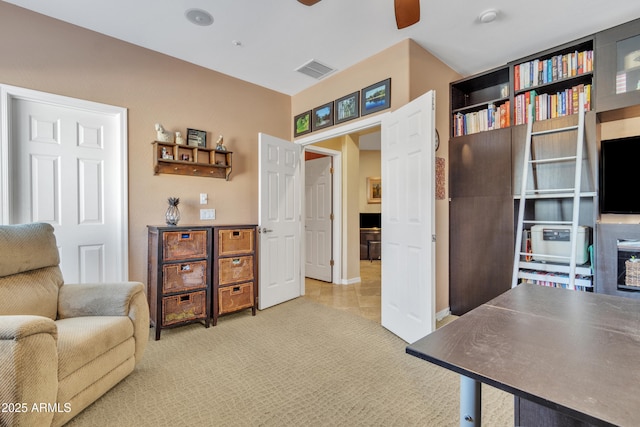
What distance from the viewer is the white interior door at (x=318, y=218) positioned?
4.64 meters

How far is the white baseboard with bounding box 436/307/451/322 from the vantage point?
2.96 meters

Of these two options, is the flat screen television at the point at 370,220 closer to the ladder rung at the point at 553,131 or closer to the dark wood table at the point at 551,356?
the ladder rung at the point at 553,131

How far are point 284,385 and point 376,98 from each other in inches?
103

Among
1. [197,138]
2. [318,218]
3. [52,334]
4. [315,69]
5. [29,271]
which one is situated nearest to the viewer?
[52,334]

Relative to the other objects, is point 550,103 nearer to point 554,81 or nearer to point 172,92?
point 554,81

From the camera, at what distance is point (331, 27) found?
97.6 inches

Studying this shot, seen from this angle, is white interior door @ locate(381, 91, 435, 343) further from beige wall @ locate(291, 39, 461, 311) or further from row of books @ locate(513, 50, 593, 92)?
row of books @ locate(513, 50, 593, 92)

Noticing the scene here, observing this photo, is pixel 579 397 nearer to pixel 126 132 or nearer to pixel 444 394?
pixel 444 394

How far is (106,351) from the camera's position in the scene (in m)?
1.69

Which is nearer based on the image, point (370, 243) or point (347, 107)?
point (347, 107)

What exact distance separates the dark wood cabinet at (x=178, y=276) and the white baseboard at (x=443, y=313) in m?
2.30

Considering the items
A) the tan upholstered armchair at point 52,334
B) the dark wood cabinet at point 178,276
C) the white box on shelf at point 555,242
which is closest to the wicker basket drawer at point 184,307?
the dark wood cabinet at point 178,276

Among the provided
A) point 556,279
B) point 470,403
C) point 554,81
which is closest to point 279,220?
point 556,279

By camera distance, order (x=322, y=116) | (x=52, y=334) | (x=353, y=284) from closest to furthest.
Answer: (x=52, y=334) → (x=322, y=116) → (x=353, y=284)
